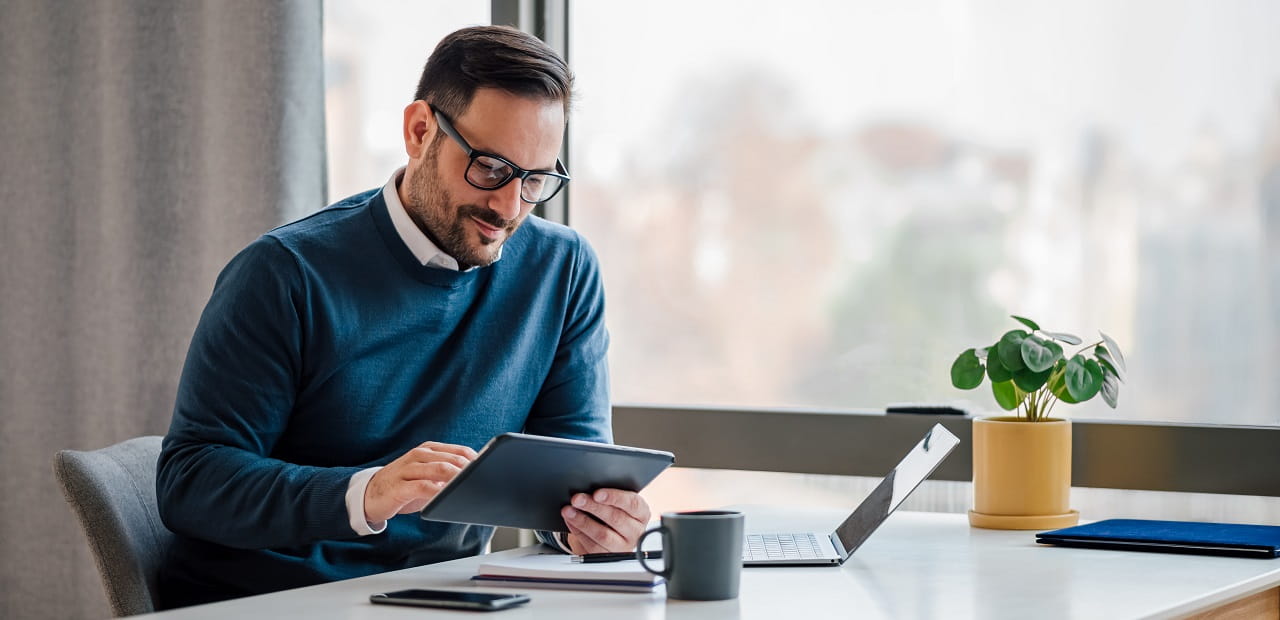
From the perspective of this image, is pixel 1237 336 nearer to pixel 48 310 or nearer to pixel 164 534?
pixel 164 534

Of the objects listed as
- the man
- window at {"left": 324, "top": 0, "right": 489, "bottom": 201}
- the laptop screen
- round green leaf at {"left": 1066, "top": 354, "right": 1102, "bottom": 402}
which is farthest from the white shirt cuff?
window at {"left": 324, "top": 0, "right": 489, "bottom": 201}

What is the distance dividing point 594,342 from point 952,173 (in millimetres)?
693

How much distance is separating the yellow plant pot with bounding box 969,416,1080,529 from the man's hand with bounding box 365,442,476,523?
85 centimetres

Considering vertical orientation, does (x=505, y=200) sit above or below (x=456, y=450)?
above

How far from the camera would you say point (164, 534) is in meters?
1.79

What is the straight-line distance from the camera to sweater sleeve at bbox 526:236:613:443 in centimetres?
201

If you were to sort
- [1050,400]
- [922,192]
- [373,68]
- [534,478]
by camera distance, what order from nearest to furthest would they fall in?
[534,478], [1050,400], [922,192], [373,68]

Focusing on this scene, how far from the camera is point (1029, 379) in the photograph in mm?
1898

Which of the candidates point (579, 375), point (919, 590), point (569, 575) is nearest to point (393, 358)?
point (579, 375)

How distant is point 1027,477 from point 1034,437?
0.06 m

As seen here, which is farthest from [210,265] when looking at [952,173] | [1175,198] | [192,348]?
[1175,198]

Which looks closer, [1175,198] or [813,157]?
[1175,198]

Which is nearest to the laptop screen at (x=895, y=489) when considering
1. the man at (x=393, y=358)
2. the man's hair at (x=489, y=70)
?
the man at (x=393, y=358)

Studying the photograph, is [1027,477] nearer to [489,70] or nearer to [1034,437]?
[1034,437]
